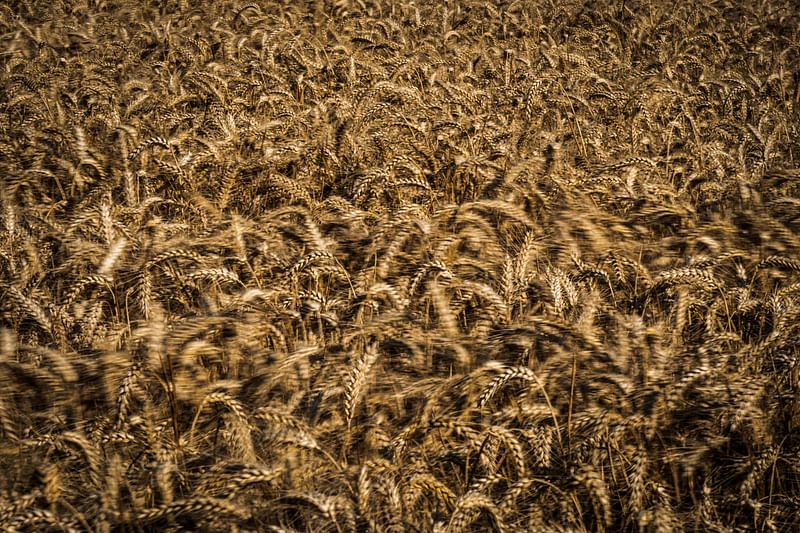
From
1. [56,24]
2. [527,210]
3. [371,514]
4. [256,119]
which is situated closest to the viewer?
[371,514]

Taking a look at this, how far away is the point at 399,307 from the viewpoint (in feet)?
8.73

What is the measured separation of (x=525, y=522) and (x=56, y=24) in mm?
8118

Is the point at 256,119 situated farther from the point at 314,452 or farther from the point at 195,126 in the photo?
A: the point at 314,452

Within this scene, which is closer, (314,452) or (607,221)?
(314,452)

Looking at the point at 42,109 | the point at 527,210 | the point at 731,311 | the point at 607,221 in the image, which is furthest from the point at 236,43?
the point at 731,311

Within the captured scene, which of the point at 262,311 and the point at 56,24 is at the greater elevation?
the point at 56,24

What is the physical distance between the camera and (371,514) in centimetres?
187

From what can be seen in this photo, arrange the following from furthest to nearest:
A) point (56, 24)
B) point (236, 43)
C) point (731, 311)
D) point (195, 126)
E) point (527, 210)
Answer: point (56, 24) < point (236, 43) < point (195, 126) < point (527, 210) < point (731, 311)

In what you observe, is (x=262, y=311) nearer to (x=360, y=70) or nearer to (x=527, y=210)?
(x=527, y=210)

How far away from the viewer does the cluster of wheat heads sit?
198 cm

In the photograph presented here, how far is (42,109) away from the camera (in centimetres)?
520

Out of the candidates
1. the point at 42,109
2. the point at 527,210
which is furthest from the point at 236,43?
the point at 527,210

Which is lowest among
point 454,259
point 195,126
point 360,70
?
point 454,259

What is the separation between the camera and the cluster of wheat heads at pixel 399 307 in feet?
6.49
